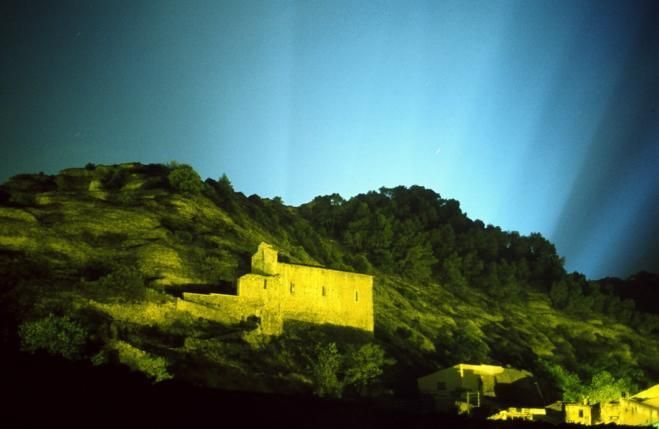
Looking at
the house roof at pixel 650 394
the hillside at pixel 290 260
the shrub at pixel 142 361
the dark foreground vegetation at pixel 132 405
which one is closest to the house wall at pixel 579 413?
the house roof at pixel 650 394

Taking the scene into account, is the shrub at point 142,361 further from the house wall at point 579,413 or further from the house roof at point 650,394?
the house roof at point 650,394

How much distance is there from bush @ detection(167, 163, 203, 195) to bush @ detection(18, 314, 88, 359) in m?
33.1

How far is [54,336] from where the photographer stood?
3303 centimetres

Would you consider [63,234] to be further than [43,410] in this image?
Yes

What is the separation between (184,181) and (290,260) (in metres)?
16.0

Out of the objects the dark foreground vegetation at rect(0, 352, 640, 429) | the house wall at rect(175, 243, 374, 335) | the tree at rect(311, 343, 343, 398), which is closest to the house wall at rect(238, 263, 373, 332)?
the house wall at rect(175, 243, 374, 335)

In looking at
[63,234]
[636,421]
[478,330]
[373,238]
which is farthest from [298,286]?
[373,238]

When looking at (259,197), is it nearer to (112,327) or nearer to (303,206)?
(303,206)

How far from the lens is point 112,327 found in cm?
3672

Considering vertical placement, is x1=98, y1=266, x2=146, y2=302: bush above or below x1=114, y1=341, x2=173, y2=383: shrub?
above

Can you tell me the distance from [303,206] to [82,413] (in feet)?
311

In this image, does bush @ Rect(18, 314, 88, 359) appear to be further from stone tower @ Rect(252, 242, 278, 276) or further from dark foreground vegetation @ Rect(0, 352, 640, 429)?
dark foreground vegetation @ Rect(0, 352, 640, 429)

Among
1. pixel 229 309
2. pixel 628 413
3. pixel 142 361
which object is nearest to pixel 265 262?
pixel 229 309

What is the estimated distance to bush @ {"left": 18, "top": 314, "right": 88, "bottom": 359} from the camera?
107ft
